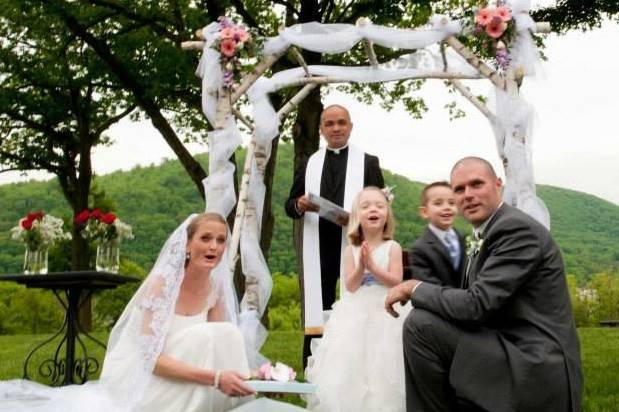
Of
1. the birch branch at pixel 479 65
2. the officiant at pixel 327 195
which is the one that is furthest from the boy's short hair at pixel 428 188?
the birch branch at pixel 479 65

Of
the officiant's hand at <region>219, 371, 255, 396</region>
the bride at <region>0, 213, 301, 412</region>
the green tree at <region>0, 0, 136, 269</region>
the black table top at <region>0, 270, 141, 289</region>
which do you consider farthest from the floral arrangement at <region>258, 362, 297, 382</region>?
the green tree at <region>0, 0, 136, 269</region>

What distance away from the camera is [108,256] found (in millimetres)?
7375

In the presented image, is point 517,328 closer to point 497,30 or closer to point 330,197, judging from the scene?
point 330,197

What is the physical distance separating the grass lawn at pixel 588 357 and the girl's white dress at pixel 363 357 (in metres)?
0.76

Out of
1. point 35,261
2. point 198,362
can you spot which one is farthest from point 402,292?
point 35,261

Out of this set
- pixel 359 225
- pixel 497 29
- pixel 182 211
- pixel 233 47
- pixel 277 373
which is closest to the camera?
pixel 277 373

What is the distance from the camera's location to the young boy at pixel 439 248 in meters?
4.54

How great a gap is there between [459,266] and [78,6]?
11.0 meters

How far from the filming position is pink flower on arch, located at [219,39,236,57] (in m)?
6.91

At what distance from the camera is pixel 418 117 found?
1672cm

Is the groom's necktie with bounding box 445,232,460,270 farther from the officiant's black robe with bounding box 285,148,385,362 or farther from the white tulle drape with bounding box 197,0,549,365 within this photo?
the white tulle drape with bounding box 197,0,549,365

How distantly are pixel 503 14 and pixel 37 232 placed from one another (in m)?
4.26

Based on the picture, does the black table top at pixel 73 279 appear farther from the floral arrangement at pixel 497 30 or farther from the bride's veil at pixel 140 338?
the floral arrangement at pixel 497 30

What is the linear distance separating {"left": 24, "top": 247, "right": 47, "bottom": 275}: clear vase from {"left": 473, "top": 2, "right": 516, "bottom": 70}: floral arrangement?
406cm
